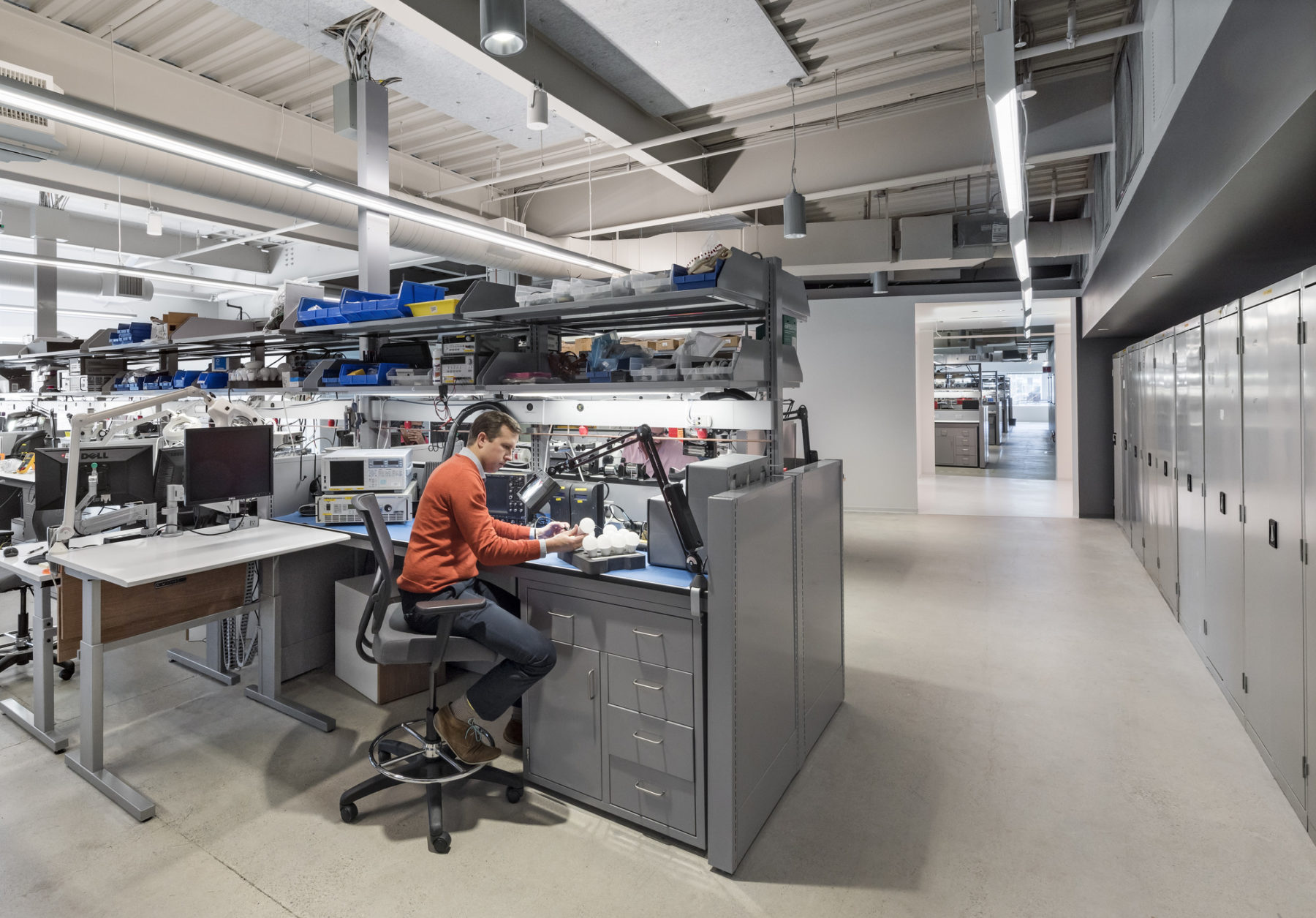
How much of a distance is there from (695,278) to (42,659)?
10.6 ft

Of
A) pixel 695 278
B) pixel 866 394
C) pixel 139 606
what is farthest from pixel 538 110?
pixel 866 394

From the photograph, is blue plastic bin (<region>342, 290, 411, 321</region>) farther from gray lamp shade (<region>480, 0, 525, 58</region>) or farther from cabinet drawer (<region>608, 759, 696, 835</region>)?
cabinet drawer (<region>608, 759, 696, 835</region>)

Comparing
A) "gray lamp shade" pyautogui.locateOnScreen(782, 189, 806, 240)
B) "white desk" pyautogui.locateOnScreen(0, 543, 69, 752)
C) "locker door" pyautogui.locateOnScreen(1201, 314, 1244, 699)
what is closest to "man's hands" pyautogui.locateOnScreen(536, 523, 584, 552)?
"white desk" pyautogui.locateOnScreen(0, 543, 69, 752)

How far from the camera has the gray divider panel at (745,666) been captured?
213cm

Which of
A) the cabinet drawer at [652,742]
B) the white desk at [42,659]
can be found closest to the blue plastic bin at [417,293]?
the white desk at [42,659]

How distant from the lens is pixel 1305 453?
2.36 m

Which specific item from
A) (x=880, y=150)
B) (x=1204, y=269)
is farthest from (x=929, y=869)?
(x=880, y=150)

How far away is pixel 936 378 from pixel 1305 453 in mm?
15772

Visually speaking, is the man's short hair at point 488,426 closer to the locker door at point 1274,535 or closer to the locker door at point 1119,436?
the locker door at point 1274,535

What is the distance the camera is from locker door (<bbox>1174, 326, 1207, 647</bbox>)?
12.5ft

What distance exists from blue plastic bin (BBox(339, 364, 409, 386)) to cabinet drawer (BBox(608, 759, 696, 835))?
2.55 meters

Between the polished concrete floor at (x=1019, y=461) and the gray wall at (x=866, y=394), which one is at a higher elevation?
the gray wall at (x=866, y=394)

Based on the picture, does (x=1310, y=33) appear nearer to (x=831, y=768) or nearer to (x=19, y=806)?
(x=831, y=768)

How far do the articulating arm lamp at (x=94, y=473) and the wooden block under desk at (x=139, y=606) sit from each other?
0.93ft
